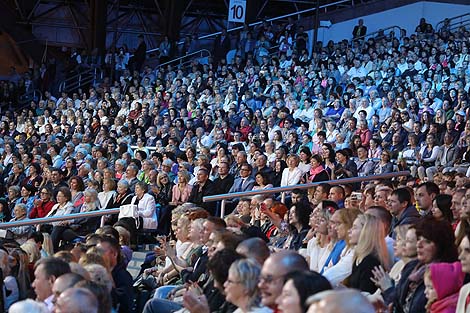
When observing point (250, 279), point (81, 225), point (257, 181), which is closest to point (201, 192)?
point (257, 181)

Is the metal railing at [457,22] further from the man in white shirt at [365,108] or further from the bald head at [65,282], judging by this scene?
the bald head at [65,282]

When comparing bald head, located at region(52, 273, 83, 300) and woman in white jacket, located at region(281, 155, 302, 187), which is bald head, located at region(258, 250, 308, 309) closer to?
bald head, located at region(52, 273, 83, 300)

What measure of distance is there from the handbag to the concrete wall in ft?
44.6

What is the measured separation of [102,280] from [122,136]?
10847 millimetres

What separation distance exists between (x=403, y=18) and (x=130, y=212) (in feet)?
46.4

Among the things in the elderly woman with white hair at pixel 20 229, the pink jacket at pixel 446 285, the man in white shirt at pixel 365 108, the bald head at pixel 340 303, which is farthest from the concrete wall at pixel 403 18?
the bald head at pixel 340 303

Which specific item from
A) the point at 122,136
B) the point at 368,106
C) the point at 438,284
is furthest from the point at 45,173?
the point at 438,284

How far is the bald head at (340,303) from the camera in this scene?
3248 millimetres

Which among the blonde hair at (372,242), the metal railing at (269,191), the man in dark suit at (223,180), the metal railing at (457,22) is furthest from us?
the metal railing at (457,22)

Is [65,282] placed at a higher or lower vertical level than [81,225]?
higher

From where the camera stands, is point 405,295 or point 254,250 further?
point 254,250

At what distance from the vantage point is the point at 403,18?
23266mm

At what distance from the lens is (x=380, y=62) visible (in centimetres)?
1878

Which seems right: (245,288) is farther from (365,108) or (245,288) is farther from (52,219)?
(365,108)
